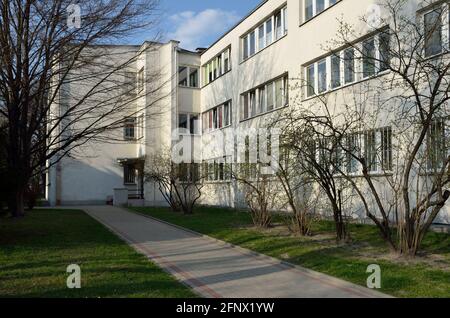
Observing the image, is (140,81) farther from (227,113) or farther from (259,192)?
(227,113)

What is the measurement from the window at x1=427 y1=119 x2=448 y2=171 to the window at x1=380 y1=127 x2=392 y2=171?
1475mm

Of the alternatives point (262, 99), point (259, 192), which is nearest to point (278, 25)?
point (262, 99)

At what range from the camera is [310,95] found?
18953 mm

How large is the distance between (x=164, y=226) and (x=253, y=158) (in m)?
3.95

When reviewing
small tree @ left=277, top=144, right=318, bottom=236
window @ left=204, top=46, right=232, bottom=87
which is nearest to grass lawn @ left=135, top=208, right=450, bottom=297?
small tree @ left=277, top=144, right=318, bottom=236

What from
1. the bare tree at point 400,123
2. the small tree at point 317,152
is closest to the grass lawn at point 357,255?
the bare tree at point 400,123

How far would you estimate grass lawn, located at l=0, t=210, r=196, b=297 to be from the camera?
24.4 feet

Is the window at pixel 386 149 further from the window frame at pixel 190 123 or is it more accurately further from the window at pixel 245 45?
the window frame at pixel 190 123

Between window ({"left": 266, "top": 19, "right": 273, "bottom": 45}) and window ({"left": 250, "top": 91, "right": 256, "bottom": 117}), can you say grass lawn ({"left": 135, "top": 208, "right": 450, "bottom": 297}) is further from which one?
window ({"left": 266, "top": 19, "right": 273, "bottom": 45})

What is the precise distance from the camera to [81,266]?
31.0 feet

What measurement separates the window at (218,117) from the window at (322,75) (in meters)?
8.99

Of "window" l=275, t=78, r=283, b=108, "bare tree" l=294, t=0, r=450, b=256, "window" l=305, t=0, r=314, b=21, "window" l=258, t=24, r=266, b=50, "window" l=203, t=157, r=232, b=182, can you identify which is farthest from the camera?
"window" l=258, t=24, r=266, b=50
